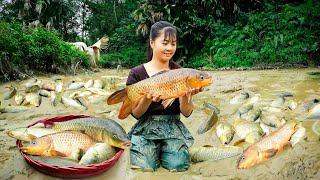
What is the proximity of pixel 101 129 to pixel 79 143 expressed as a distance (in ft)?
0.82

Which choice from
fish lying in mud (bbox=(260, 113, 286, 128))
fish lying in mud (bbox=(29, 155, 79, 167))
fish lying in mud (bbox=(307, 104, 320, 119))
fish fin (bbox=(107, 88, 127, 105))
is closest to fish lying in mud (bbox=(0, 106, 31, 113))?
fish lying in mud (bbox=(29, 155, 79, 167))

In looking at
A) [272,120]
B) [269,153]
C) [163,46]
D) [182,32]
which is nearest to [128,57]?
[182,32]

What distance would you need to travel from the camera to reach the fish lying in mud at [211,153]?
149 inches

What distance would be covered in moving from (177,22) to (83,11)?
1074cm

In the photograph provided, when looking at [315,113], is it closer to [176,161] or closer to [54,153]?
[176,161]

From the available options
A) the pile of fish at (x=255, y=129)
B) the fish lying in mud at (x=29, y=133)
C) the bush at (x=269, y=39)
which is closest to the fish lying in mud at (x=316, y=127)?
the pile of fish at (x=255, y=129)

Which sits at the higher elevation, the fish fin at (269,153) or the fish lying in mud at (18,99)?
the fish fin at (269,153)

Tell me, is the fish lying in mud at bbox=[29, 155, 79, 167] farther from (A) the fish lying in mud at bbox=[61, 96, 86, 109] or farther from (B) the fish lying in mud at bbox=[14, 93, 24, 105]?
(B) the fish lying in mud at bbox=[14, 93, 24, 105]

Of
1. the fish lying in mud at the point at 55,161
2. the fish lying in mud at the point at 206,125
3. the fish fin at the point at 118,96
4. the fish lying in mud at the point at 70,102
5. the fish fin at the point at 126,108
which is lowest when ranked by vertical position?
the fish lying in mud at the point at 70,102

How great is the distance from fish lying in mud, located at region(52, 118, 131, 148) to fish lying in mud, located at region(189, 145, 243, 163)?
72cm

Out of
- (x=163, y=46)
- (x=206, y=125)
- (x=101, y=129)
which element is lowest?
(x=206, y=125)

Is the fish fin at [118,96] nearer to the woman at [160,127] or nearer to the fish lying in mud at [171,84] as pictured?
the fish lying in mud at [171,84]

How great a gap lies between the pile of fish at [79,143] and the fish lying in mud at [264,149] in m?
1.09

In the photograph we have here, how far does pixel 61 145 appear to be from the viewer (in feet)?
11.8
